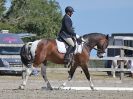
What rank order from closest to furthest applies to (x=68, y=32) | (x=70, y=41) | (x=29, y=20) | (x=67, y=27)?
(x=67, y=27), (x=68, y=32), (x=70, y=41), (x=29, y=20)

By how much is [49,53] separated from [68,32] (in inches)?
38.6

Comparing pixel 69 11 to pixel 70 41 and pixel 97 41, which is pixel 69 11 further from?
pixel 97 41

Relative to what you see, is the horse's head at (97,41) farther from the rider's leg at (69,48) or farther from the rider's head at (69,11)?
the rider's head at (69,11)

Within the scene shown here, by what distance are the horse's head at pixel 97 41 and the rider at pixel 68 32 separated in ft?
1.69

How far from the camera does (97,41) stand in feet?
60.2

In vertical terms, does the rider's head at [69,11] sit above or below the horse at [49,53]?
above

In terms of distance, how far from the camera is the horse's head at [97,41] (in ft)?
59.0

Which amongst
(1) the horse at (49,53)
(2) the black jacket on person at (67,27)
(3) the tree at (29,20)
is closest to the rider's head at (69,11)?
(2) the black jacket on person at (67,27)

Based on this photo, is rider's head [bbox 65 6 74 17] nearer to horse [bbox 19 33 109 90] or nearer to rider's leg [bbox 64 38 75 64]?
rider's leg [bbox 64 38 75 64]

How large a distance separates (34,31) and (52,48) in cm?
3705

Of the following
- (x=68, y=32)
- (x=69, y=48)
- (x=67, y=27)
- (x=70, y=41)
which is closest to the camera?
(x=67, y=27)

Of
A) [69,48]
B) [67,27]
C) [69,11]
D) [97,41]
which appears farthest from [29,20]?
[67,27]

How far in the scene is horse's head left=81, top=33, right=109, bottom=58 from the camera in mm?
17969

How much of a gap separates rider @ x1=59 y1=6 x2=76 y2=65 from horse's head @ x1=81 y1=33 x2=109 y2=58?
0.52 m
